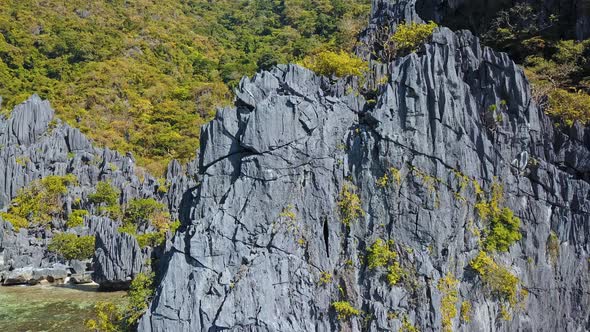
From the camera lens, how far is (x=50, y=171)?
39.3 m

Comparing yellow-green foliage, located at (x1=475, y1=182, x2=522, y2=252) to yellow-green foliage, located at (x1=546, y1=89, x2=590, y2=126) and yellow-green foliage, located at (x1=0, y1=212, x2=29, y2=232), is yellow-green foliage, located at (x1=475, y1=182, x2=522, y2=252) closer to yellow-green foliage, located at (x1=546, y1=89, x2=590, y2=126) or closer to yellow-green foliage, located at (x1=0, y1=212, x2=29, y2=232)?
yellow-green foliage, located at (x1=546, y1=89, x2=590, y2=126)

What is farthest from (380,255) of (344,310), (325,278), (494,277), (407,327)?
(494,277)

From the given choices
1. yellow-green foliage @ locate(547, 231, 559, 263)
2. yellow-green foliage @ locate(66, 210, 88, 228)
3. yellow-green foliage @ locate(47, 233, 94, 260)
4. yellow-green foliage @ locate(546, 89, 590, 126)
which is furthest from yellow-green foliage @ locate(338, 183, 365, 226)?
yellow-green foliage @ locate(66, 210, 88, 228)

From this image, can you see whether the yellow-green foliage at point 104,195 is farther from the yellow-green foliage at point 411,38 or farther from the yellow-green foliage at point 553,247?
the yellow-green foliage at point 553,247

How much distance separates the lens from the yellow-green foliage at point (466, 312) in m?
12.4

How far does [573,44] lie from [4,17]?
235 ft

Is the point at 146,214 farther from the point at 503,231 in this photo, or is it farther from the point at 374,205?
the point at 503,231

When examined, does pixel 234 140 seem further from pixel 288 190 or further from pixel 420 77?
pixel 420 77

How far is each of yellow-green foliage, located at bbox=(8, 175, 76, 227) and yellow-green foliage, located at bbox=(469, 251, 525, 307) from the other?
3290 cm

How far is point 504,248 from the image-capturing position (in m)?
13.1

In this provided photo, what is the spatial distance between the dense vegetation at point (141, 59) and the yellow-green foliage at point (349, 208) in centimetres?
2455

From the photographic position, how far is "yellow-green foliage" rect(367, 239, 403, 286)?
1198 cm

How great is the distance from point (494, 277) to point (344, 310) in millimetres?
4637

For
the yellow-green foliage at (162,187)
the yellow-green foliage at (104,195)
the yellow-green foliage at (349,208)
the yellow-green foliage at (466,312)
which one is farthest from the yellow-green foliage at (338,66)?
the yellow-green foliage at (104,195)
